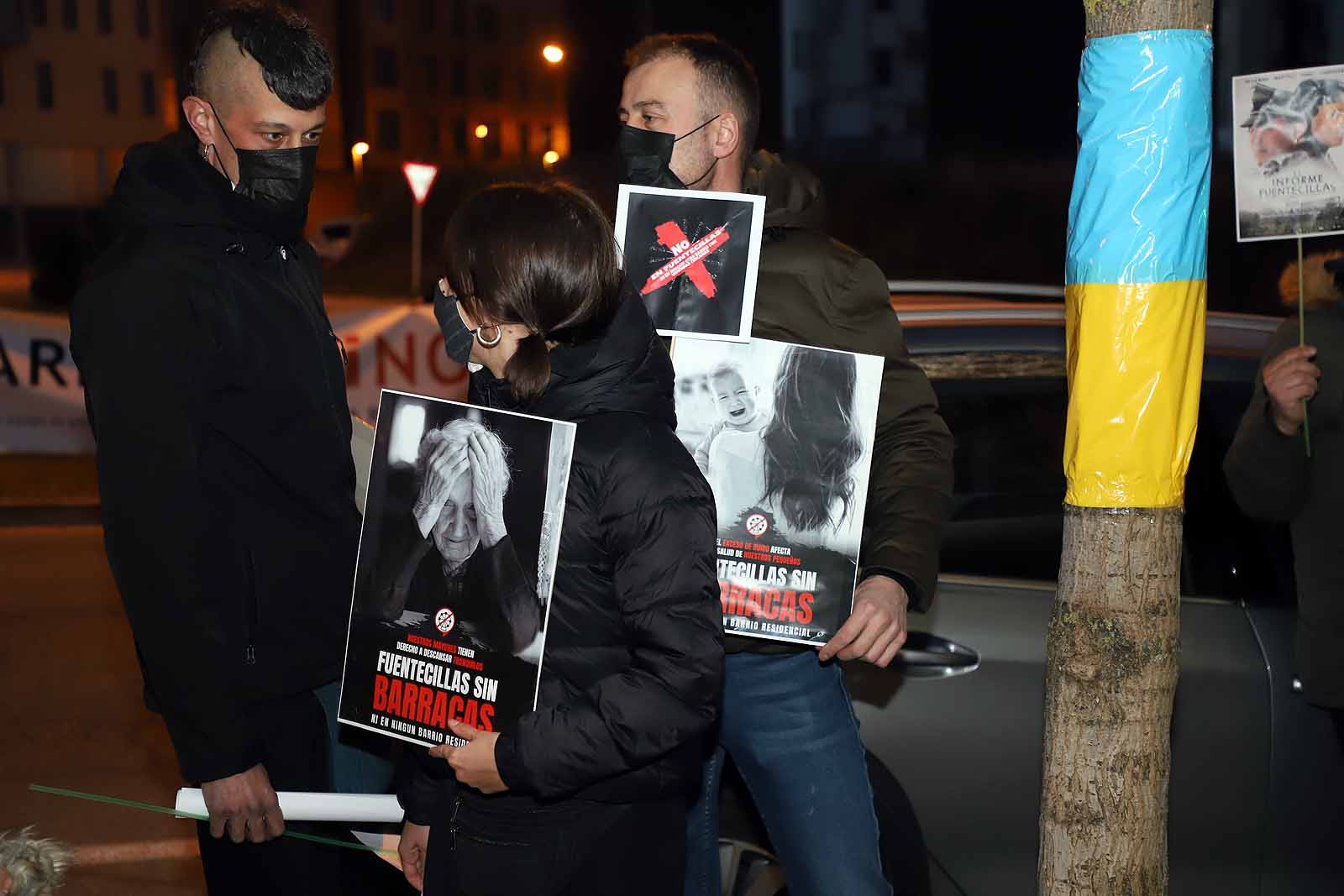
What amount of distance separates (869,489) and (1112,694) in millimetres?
691

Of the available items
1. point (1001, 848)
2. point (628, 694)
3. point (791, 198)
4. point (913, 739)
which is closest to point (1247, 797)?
point (1001, 848)

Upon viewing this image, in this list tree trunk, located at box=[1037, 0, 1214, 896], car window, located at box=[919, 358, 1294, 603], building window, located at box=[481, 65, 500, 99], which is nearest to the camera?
tree trunk, located at box=[1037, 0, 1214, 896]

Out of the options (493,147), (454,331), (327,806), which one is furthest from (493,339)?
(493,147)

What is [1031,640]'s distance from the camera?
9.61 ft

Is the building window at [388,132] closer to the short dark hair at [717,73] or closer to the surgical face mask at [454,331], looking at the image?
the short dark hair at [717,73]

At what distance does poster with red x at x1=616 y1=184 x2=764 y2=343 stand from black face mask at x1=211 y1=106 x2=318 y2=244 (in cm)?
55

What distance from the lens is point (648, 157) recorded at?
8.35 feet

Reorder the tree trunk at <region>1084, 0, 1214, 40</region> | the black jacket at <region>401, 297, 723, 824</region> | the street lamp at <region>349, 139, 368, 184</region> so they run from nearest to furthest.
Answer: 1. the black jacket at <region>401, 297, 723, 824</region>
2. the tree trunk at <region>1084, 0, 1214, 40</region>
3. the street lamp at <region>349, 139, 368, 184</region>

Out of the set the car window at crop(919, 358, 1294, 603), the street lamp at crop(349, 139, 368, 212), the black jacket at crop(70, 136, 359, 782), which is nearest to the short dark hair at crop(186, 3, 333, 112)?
the black jacket at crop(70, 136, 359, 782)

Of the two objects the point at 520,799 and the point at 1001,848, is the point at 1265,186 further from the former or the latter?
the point at 520,799

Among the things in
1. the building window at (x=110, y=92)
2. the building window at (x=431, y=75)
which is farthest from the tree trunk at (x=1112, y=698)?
the building window at (x=431, y=75)

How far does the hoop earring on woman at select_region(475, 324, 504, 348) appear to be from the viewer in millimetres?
1825

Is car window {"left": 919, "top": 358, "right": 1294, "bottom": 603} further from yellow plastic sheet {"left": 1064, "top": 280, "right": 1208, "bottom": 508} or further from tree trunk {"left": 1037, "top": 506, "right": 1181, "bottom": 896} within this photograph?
yellow plastic sheet {"left": 1064, "top": 280, "right": 1208, "bottom": 508}

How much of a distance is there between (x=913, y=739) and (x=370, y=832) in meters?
1.20
